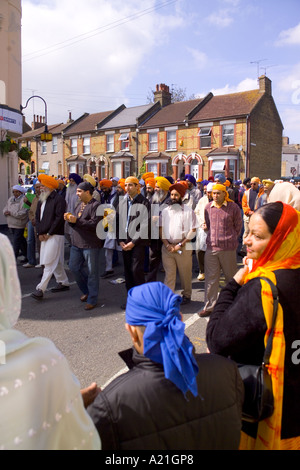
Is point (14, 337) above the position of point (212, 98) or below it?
below

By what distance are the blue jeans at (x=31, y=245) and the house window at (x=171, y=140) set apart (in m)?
26.1

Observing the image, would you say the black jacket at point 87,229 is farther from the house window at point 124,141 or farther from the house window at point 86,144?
the house window at point 86,144

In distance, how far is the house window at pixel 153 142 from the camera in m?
34.7

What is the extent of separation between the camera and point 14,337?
1254mm

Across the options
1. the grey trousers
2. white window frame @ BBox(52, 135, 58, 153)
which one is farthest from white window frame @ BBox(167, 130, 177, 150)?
the grey trousers

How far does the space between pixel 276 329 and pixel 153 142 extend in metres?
34.1

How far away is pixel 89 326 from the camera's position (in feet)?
17.6

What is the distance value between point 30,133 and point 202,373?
49207 mm

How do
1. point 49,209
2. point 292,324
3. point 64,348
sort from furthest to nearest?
point 49,209 → point 64,348 → point 292,324

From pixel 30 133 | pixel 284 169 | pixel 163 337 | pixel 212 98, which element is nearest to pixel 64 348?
pixel 163 337

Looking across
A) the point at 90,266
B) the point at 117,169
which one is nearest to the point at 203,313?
the point at 90,266

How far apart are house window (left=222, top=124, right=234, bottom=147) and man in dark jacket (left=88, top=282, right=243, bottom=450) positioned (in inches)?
1196

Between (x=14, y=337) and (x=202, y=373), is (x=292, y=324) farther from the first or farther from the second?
(x=14, y=337)

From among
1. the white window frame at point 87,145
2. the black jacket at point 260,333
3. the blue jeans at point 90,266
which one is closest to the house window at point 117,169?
the white window frame at point 87,145
